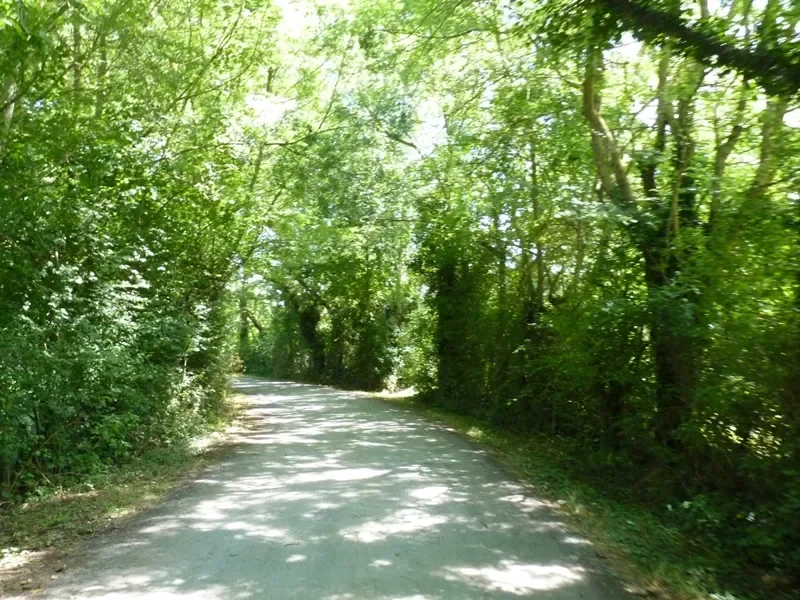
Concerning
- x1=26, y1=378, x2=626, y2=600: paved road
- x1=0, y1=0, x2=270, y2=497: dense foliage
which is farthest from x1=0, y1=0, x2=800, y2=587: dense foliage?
x1=26, y1=378, x2=626, y2=600: paved road

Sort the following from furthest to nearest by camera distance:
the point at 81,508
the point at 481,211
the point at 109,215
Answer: the point at 481,211 → the point at 109,215 → the point at 81,508

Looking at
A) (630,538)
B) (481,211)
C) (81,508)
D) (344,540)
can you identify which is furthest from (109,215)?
(630,538)

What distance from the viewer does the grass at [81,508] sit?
6.74m

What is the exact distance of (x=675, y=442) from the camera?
1022 centimetres

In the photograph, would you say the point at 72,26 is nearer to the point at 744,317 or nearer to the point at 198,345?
the point at 198,345

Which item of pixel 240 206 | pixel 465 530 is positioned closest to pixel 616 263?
pixel 465 530

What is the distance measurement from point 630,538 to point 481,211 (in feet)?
35.7

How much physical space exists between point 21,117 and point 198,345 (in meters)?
6.60

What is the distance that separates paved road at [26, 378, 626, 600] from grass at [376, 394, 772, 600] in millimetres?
340

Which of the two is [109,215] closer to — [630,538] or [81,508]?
[81,508]

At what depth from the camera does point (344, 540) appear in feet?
23.6

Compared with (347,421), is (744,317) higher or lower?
higher

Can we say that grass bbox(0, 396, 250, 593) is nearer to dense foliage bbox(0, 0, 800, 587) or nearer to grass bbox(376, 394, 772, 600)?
dense foliage bbox(0, 0, 800, 587)

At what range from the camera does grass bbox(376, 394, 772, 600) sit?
20.8 feet
